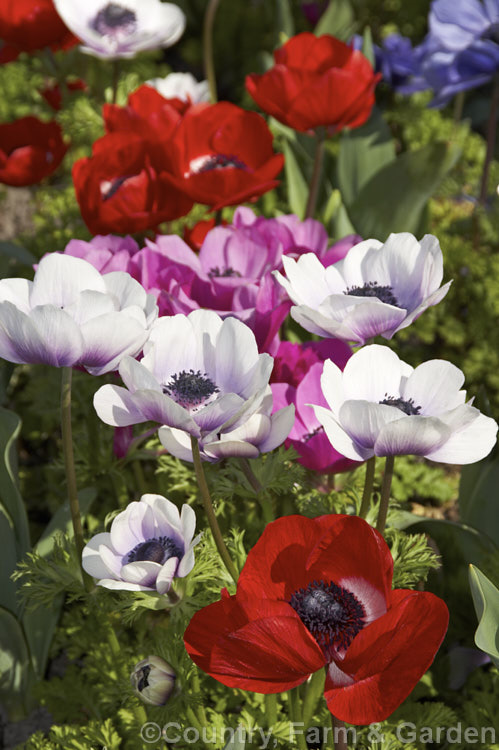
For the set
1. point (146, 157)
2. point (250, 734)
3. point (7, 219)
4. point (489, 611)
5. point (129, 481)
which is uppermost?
point (146, 157)

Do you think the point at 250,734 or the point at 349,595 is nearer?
the point at 349,595

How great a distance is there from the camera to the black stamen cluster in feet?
2.30

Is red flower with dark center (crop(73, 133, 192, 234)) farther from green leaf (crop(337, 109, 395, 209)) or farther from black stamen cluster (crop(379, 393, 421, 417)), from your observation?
green leaf (crop(337, 109, 395, 209))

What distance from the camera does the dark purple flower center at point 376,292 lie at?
837 mm

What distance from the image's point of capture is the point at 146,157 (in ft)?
3.92

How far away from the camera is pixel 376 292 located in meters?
0.84

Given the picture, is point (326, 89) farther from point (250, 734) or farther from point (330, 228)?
point (250, 734)

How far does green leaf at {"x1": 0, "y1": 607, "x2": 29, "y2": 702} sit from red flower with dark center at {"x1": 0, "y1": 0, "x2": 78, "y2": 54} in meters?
1.32

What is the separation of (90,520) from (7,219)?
5.42 ft

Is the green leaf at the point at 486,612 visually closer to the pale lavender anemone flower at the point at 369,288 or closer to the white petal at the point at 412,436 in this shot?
the white petal at the point at 412,436

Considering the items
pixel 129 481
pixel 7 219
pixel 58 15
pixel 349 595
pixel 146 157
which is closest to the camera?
pixel 349 595

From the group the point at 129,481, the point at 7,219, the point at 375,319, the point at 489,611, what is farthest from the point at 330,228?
the point at 7,219

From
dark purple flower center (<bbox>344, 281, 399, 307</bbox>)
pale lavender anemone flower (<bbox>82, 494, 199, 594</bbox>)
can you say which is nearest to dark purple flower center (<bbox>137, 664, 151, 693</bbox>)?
pale lavender anemone flower (<bbox>82, 494, 199, 594</bbox>)

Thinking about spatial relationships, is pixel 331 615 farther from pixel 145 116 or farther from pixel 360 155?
pixel 360 155
